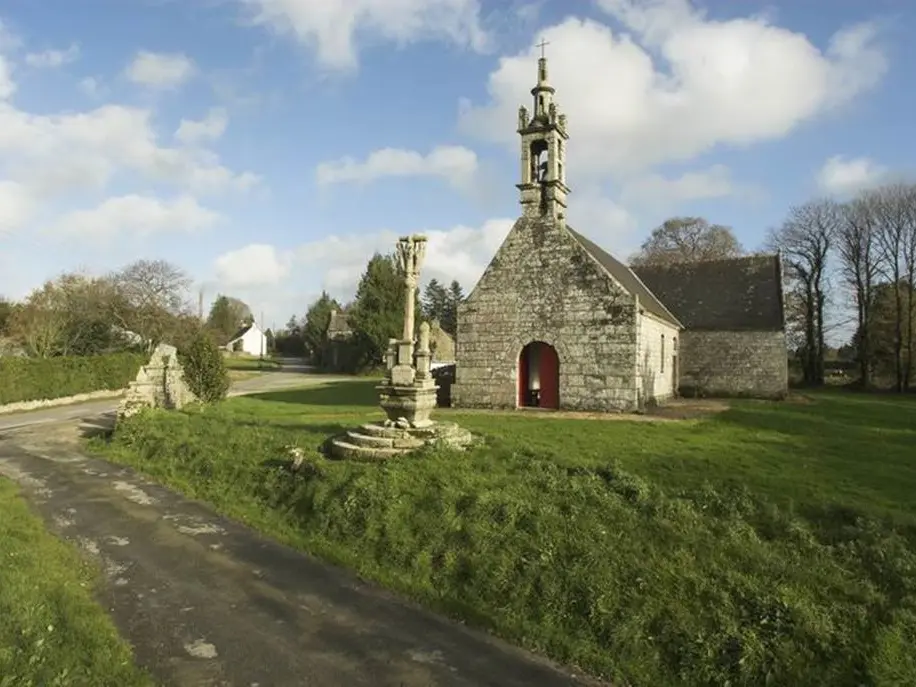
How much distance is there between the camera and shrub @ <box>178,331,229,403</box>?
21859 mm

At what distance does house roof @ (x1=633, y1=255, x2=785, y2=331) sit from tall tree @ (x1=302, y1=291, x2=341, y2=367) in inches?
1639

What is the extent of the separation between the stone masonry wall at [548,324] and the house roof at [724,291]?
427 inches

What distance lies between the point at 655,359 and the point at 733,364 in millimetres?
6939

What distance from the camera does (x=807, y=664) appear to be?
5773 millimetres

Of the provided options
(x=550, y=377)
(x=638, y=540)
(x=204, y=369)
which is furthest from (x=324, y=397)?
(x=638, y=540)

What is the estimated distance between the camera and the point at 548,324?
21312 mm

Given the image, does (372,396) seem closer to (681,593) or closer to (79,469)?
(79,469)

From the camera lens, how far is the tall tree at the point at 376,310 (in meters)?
52.0

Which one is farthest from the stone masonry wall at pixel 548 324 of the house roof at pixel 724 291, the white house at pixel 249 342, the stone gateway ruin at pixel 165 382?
the white house at pixel 249 342

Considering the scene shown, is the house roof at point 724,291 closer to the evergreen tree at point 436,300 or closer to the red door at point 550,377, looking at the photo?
the red door at point 550,377

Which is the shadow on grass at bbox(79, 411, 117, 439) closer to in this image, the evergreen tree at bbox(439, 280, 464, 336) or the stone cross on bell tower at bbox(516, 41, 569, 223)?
the stone cross on bell tower at bbox(516, 41, 569, 223)

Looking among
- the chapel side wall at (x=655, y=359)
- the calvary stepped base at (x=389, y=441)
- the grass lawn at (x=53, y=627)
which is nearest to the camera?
the grass lawn at (x=53, y=627)

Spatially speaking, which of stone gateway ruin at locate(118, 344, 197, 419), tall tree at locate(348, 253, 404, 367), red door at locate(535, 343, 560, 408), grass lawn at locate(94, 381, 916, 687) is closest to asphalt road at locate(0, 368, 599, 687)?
grass lawn at locate(94, 381, 916, 687)

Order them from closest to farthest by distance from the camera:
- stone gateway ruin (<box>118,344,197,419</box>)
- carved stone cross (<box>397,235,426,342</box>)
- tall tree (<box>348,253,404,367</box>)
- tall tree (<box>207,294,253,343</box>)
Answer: carved stone cross (<box>397,235,426,342</box>) → stone gateway ruin (<box>118,344,197,419</box>) → tall tree (<box>348,253,404,367</box>) → tall tree (<box>207,294,253,343</box>)
